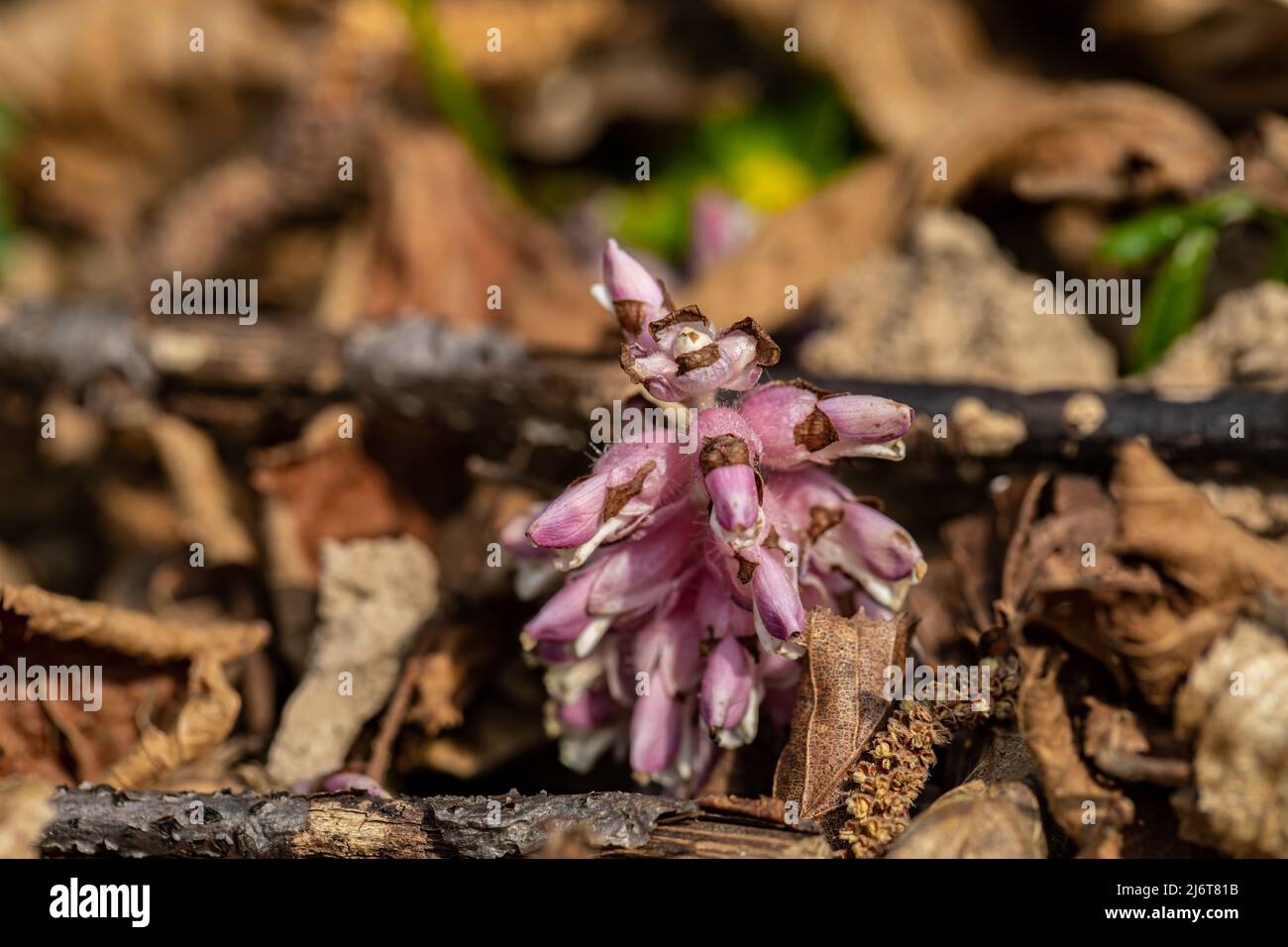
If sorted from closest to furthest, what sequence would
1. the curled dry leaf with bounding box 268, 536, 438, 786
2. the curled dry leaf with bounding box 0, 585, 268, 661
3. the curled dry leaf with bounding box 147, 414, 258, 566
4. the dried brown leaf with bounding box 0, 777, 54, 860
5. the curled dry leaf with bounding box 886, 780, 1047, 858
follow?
the curled dry leaf with bounding box 886, 780, 1047, 858
the dried brown leaf with bounding box 0, 777, 54, 860
the curled dry leaf with bounding box 0, 585, 268, 661
the curled dry leaf with bounding box 268, 536, 438, 786
the curled dry leaf with bounding box 147, 414, 258, 566

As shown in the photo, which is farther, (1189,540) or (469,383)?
(469,383)

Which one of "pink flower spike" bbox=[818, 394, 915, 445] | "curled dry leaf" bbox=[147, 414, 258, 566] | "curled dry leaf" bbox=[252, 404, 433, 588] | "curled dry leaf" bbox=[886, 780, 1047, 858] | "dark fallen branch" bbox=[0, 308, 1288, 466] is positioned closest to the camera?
"curled dry leaf" bbox=[886, 780, 1047, 858]

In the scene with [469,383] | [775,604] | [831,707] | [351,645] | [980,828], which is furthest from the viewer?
[469,383]

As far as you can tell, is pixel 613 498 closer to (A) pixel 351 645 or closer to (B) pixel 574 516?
(B) pixel 574 516

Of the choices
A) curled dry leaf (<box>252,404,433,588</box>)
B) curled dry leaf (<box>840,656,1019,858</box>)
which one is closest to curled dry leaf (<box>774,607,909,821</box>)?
curled dry leaf (<box>840,656,1019,858</box>)

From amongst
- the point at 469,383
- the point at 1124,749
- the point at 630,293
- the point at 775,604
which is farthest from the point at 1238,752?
the point at 469,383

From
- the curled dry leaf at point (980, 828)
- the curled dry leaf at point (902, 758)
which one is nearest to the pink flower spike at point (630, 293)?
the curled dry leaf at point (902, 758)

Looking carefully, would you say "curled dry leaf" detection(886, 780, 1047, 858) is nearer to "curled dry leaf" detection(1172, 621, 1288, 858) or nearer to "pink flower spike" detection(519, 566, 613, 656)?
"curled dry leaf" detection(1172, 621, 1288, 858)
